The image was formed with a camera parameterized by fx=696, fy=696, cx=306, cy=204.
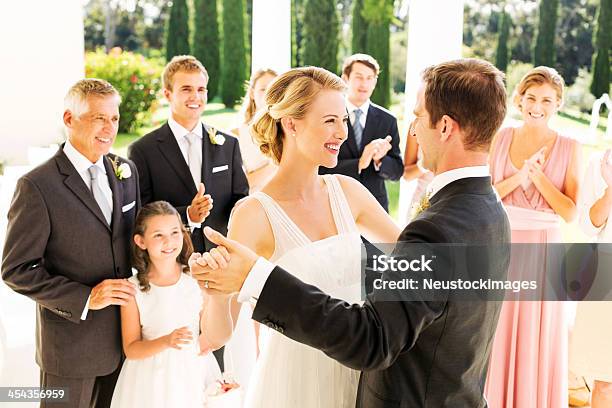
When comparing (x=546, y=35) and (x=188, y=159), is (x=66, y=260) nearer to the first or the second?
(x=188, y=159)

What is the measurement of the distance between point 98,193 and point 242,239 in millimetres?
953

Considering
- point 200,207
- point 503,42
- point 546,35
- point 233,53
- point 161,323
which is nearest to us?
point 161,323

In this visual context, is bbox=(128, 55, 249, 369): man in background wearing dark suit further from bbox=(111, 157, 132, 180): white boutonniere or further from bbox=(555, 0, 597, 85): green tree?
bbox=(555, 0, 597, 85): green tree

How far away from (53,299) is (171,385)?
2.57ft

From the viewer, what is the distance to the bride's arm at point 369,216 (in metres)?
2.68

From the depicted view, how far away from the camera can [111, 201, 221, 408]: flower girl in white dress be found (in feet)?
10.6

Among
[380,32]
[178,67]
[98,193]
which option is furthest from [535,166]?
[380,32]

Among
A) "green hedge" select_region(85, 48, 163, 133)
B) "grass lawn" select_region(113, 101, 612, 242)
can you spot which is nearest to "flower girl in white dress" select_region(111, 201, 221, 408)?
"grass lawn" select_region(113, 101, 612, 242)

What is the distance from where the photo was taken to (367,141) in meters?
4.98

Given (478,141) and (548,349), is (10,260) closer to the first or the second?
(478,141)

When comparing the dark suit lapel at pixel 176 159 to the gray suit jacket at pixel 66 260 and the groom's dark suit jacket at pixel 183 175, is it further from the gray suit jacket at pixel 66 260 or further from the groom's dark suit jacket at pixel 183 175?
the gray suit jacket at pixel 66 260

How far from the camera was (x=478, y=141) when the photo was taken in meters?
1.89

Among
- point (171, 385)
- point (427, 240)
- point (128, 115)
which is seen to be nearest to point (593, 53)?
point (128, 115)

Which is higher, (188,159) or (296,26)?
(296,26)
